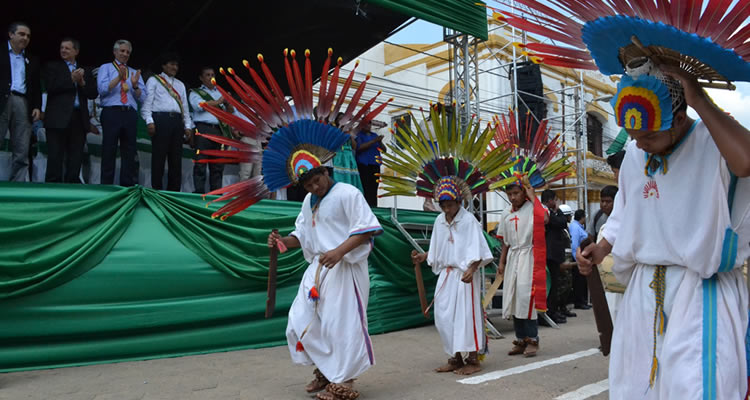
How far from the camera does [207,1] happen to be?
7.91 meters

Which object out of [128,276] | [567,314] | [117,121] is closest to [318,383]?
[128,276]

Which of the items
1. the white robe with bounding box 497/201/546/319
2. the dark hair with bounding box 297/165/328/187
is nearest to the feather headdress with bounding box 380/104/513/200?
the white robe with bounding box 497/201/546/319

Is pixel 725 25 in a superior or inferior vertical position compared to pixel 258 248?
superior

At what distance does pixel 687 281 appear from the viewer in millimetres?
1996

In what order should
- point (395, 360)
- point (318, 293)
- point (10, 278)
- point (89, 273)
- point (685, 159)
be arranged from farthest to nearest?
point (395, 360) → point (89, 273) → point (10, 278) → point (318, 293) → point (685, 159)

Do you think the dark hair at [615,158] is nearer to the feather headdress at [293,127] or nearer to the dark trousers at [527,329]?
the feather headdress at [293,127]

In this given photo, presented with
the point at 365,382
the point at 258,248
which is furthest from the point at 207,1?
the point at 365,382

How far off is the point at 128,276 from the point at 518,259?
4.06 m

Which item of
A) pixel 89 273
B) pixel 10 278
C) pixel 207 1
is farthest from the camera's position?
pixel 207 1

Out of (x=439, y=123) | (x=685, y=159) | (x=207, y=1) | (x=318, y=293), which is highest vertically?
(x=207, y=1)

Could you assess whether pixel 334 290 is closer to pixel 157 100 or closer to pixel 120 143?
pixel 120 143

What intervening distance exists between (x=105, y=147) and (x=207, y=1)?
2936 millimetres

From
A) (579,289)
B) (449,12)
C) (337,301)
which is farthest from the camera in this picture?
(579,289)

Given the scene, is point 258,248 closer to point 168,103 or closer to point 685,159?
point 168,103
